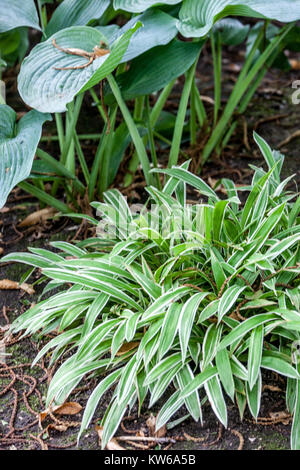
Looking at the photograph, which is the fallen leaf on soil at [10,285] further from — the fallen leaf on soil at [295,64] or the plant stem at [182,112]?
the fallen leaf on soil at [295,64]

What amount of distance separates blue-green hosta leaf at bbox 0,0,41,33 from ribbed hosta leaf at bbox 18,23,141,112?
9.3 inches

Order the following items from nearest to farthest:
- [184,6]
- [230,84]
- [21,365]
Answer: [21,365] < [184,6] < [230,84]

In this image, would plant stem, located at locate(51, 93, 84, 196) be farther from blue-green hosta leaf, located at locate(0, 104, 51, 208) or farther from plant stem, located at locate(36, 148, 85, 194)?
blue-green hosta leaf, located at locate(0, 104, 51, 208)

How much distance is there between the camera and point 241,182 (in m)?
2.83

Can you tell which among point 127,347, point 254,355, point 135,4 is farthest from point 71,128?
point 254,355

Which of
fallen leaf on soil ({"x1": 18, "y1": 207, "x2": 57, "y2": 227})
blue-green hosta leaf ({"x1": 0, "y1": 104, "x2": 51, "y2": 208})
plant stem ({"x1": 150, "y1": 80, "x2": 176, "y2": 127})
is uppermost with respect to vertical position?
blue-green hosta leaf ({"x1": 0, "y1": 104, "x2": 51, "y2": 208})

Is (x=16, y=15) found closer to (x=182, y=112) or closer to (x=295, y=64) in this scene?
(x=182, y=112)

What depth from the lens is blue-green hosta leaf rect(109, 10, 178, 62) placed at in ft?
6.86

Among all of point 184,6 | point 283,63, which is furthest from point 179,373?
point 283,63

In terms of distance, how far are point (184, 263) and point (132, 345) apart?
0.33 metres

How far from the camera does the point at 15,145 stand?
2.03 meters

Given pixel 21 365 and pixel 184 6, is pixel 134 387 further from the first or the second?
pixel 184 6

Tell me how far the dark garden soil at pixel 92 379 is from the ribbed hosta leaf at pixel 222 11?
0.58m

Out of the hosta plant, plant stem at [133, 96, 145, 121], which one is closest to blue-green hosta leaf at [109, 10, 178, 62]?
the hosta plant
